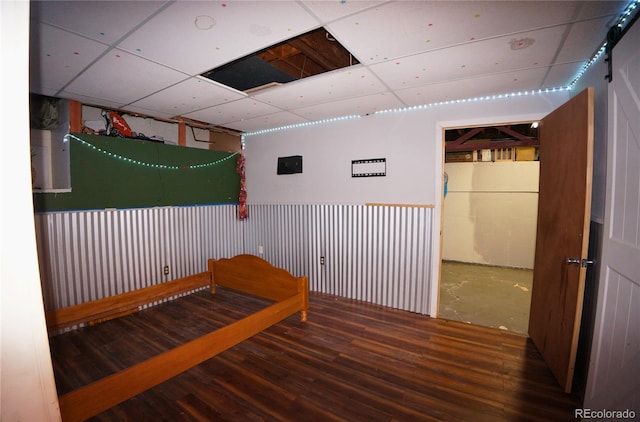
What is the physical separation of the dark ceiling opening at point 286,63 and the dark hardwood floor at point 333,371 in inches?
92.8

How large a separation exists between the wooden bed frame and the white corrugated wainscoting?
0.32 metres

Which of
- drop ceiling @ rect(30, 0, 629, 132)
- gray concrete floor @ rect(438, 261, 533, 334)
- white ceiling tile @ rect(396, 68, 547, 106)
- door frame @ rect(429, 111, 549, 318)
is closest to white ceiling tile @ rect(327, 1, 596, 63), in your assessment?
drop ceiling @ rect(30, 0, 629, 132)

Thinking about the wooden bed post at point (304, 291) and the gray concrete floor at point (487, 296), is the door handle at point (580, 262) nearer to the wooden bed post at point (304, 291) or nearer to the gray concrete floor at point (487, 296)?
the gray concrete floor at point (487, 296)

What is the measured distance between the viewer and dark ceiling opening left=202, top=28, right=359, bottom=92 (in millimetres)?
1856

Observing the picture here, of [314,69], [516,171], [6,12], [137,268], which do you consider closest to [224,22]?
[314,69]

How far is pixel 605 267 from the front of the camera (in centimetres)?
149

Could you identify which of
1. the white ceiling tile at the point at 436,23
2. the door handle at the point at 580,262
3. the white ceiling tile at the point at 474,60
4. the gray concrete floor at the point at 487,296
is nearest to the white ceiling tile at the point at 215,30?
the white ceiling tile at the point at 436,23

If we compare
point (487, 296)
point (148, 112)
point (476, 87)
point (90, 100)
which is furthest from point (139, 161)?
point (487, 296)

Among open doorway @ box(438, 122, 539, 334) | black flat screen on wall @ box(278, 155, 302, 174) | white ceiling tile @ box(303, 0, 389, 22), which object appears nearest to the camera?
white ceiling tile @ box(303, 0, 389, 22)

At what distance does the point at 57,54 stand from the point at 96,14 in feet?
2.40

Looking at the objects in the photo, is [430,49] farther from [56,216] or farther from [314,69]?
[56,216]

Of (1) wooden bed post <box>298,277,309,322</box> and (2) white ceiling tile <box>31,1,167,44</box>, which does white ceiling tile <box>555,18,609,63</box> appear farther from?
(1) wooden bed post <box>298,277,309,322</box>

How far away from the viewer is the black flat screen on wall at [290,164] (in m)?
3.91

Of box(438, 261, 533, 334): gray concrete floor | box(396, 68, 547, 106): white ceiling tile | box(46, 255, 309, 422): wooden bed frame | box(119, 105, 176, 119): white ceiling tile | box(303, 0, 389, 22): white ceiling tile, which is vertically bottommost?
box(438, 261, 533, 334): gray concrete floor
